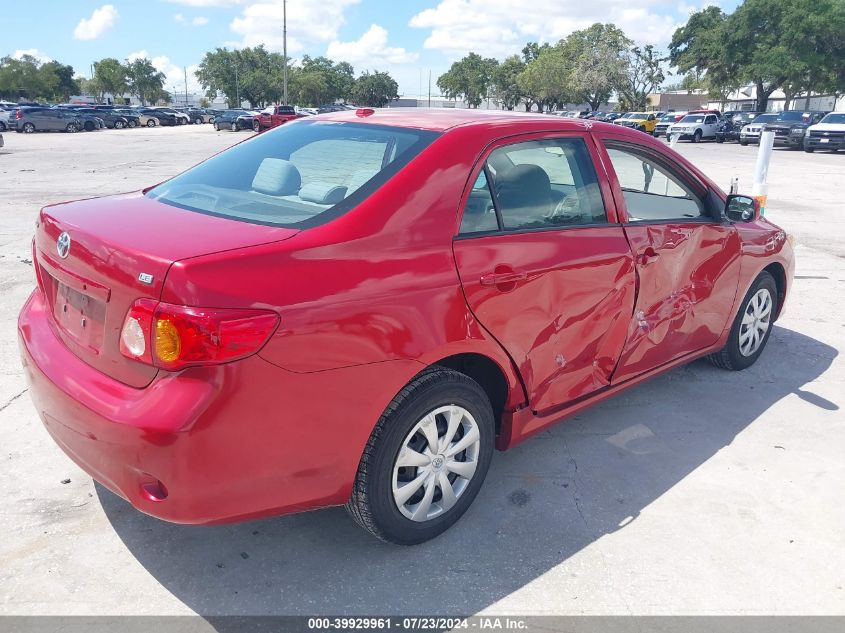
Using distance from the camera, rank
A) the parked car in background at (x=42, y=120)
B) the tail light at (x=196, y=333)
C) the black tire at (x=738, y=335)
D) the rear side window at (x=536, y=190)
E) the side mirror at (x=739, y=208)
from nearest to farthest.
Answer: the tail light at (x=196, y=333)
the rear side window at (x=536, y=190)
the side mirror at (x=739, y=208)
the black tire at (x=738, y=335)
the parked car in background at (x=42, y=120)

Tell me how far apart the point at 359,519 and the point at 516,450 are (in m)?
1.33

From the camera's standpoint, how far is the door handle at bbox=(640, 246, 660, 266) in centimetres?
362

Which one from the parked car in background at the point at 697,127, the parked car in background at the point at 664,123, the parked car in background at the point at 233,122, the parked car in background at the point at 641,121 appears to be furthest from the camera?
the parked car in background at the point at 233,122

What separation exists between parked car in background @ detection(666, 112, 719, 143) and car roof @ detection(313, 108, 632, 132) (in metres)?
41.5

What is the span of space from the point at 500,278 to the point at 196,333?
1259mm

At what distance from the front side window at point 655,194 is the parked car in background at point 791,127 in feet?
113

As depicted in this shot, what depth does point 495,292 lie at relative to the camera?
9.44 feet

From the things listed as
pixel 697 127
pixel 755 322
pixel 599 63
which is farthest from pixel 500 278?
pixel 599 63

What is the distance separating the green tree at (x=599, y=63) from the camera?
7869 cm

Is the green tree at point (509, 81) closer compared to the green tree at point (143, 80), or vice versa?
the green tree at point (509, 81)

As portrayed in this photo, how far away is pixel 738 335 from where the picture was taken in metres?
4.78

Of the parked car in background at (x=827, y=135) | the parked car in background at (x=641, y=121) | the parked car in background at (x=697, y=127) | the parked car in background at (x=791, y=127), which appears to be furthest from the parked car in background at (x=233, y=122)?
the parked car in background at (x=827, y=135)

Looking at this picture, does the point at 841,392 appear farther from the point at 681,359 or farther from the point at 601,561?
the point at 601,561

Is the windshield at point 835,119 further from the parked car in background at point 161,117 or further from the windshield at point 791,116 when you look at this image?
the parked car in background at point 161,117
